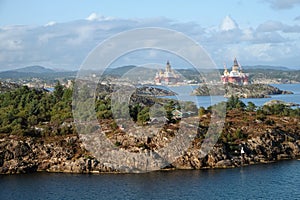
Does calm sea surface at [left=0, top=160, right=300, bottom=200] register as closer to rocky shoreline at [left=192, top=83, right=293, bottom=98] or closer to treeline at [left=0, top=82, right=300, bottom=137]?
treeline at [left=0, top=82, right=300, bottom=137]

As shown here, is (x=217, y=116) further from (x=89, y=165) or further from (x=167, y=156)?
(x=89, y=165)

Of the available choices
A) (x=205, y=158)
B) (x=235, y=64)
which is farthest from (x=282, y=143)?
(x=235, y=64)

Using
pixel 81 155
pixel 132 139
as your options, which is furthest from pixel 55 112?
pixel 132 139

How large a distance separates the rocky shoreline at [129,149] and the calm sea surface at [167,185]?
1.68 metres

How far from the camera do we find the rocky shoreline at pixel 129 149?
1667 inches

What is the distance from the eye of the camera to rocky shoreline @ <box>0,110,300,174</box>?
42344mm

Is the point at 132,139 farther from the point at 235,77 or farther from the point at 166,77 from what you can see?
the point at 235,77

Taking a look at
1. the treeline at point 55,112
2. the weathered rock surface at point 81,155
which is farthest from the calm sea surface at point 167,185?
the treeline at point 55,112

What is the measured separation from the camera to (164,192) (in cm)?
3319

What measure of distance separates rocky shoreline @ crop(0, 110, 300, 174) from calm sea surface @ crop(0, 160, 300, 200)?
168 cm

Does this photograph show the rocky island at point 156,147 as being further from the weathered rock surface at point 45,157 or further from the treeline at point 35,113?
the treeline at point 35,113

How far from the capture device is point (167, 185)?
35.2 metres

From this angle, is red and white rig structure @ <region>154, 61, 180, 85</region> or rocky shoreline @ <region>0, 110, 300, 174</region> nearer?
rocky shoreline @ <region>0, 110, 300, 174</region>

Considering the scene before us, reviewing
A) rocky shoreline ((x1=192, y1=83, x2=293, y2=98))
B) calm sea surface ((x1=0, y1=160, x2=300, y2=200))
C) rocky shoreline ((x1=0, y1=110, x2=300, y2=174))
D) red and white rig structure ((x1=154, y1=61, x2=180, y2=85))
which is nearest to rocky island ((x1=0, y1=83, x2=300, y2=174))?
rocky shoreline ((x1=0, y1=110, x2=300, y2=174))
